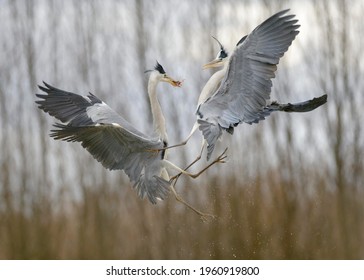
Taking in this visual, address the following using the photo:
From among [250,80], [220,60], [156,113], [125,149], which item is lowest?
[125,149]

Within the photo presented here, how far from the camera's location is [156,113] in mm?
3320

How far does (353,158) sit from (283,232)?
80cm

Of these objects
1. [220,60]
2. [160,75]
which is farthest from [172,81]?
[220,60]

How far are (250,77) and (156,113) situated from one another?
1.37ft

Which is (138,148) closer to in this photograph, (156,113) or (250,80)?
(156,113)

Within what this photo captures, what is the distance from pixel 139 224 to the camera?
21.2ft

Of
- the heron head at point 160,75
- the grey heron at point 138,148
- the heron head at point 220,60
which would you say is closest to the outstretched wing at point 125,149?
the grey heron at point 138,148

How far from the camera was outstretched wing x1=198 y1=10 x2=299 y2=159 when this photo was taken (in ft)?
10.3

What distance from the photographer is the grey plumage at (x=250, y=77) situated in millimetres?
3141

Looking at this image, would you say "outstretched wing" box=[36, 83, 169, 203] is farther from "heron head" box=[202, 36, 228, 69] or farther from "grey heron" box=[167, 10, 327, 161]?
"heron head" box=[202, 36, 228, 69]

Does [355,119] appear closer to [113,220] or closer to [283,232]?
[283,232]
